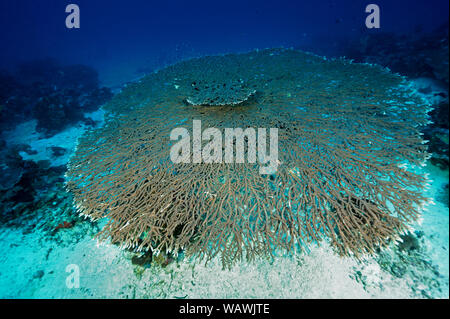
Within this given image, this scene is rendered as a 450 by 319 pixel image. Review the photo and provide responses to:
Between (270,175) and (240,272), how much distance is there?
1557mm

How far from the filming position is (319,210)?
2561 millimetres

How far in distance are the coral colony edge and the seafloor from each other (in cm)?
27

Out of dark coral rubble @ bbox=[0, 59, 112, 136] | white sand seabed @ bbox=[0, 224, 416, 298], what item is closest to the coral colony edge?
white sand seabed @ bbox=[0, 224, 416, 298]

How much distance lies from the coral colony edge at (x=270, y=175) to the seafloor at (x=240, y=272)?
0.27m

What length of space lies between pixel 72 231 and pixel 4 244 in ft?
3.93

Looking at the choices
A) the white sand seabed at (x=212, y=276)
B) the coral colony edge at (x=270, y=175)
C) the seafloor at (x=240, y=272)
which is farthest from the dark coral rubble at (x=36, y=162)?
the coral colony edge at (x=270, y=175)

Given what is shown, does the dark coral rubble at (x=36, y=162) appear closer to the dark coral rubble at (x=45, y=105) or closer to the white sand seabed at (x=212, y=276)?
the dark coral rubble at (x=45, y=105)

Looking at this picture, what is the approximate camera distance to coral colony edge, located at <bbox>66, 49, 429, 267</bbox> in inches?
98.3

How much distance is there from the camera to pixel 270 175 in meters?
3.11

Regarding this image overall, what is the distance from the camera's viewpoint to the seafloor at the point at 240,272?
2.52 metres

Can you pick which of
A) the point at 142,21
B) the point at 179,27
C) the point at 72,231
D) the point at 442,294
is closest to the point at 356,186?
the point at 442,294

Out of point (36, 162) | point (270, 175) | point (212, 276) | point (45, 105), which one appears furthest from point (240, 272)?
point (45, 105)

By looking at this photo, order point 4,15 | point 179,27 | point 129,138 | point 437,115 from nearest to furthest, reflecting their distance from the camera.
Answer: point 129,138
point 437,115
point 4,15
point 179,27

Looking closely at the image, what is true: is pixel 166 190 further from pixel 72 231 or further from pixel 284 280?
pixel 72 231
